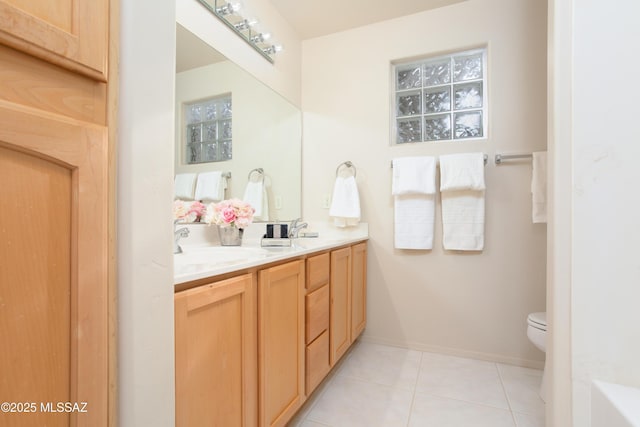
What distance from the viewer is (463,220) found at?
2.04 meters

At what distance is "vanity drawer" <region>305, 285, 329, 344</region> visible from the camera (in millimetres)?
1396

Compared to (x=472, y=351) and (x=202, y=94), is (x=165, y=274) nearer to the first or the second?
(x=202, y=94)

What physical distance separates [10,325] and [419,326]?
2.23m

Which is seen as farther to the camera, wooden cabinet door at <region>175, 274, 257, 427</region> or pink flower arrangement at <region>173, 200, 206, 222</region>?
pink flower arrangement at <region>173, 200, 206, 222</region>

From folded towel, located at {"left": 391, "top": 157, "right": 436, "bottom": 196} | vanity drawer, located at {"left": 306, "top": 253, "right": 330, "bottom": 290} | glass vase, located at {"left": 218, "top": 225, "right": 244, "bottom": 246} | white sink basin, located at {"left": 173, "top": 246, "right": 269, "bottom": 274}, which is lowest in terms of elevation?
vanity drawer, located at {"left": 306, "top": 253, "right": 330, "bottom": 290}

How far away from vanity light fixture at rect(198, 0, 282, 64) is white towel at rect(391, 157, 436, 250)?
120 cm

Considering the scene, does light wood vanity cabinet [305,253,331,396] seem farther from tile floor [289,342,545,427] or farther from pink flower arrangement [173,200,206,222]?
pink flower arrangement [173,200,206,222]

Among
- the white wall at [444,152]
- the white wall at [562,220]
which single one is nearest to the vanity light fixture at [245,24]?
the white wall at [444,152]

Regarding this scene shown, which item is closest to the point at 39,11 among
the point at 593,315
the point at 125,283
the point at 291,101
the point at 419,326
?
the point at 125,283

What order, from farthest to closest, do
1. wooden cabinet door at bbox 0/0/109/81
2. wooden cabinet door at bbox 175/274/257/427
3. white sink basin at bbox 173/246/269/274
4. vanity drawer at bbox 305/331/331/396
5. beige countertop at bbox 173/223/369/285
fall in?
vanity drawer at bbox 305/331/331/396, white sink basin at bbox 173/246/269/274, beige countertop at bbox 173/223/369/285, wooden cabinet door at bbox 175/274/257/427, wooden cabinet door at bbox 0/0/109/81

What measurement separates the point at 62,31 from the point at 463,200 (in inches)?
83.0

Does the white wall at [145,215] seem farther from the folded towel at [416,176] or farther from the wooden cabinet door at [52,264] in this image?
the folded towel at [416,176]

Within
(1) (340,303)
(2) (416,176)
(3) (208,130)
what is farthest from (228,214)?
(2) (416,176)

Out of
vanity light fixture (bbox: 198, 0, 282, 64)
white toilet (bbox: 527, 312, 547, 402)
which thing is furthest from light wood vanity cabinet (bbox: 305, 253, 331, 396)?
vanity light fixture (bbox: 198, 0, 282, 64)
